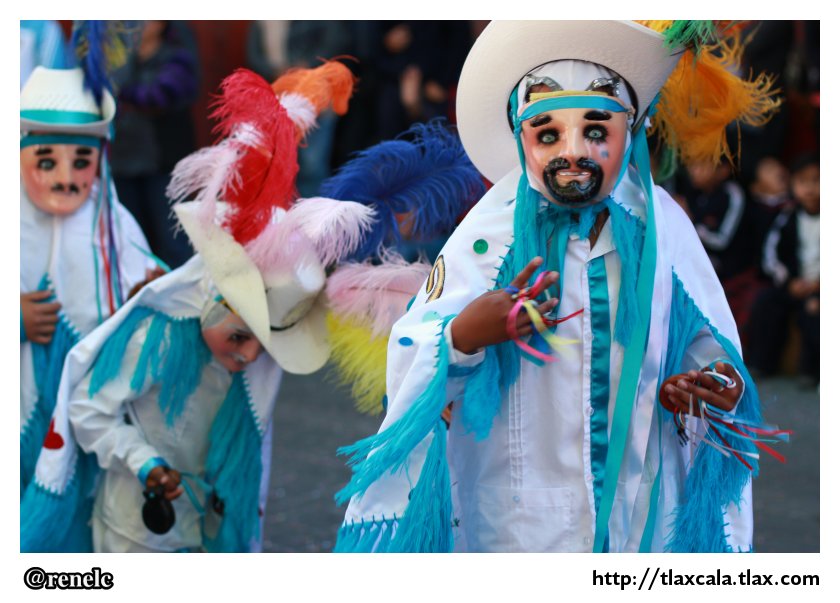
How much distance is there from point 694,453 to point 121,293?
2.30m

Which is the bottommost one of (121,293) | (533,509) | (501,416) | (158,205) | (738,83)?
(158,205)

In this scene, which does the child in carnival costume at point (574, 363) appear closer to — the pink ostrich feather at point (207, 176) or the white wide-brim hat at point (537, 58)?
the white wide-brim hat at point (537, 58)

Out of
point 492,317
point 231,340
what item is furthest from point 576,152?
point 231,340

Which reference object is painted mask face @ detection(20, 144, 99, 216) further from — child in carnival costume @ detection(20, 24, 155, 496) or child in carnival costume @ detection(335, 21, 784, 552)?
child in carnival costume @ detection(335, 21, 784, 552)

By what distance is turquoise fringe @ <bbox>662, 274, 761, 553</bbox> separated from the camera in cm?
271

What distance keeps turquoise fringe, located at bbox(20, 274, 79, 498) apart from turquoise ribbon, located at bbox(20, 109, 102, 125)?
56 centimetres

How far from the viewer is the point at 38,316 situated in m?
3.97

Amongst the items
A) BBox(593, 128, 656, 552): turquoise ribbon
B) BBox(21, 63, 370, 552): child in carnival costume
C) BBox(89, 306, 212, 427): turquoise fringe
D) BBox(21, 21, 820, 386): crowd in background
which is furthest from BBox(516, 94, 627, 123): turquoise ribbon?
BBox(21, 21, 820, 386): crowd in background

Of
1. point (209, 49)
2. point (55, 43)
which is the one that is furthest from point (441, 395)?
point (209, 49)

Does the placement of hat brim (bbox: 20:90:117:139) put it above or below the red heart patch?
above

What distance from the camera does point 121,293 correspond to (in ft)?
13.7

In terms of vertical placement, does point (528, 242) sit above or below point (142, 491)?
above

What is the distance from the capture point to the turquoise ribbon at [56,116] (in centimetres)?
394
